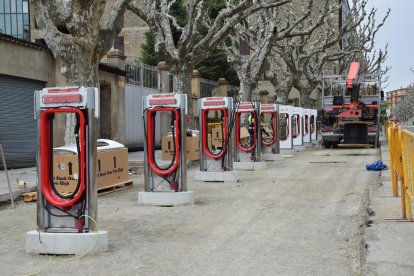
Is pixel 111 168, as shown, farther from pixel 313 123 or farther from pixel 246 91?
pixel 313 123

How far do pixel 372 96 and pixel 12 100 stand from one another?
18274 millimetres

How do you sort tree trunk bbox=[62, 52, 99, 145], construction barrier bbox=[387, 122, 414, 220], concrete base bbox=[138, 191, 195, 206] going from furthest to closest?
1. tree trunk bbox=[62, 52, 99, 145]
2. concrete base bbox=[138, 191, 195, 206]
3. construction barrier bbox=[387, 122, 414, 220]

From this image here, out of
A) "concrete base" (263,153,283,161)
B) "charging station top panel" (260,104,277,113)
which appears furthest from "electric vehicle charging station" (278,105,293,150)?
"concrete base" (263,153,283,161)

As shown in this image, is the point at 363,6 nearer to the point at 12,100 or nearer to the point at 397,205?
the point at 12,100

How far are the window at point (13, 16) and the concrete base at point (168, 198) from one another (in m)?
52.7

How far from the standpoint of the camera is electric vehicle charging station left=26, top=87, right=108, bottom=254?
652cm

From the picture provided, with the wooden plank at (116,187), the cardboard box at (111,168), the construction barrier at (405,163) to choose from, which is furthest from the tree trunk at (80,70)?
the construction barrier at (405,163)

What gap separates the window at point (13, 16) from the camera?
59.2m

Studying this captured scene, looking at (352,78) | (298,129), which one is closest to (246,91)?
(298,129)

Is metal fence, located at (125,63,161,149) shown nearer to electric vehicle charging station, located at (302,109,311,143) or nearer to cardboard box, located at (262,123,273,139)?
cardboard box, located at (262,123,273,139)

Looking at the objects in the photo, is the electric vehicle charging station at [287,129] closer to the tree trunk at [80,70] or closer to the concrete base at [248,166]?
the concrete base at [248,166]

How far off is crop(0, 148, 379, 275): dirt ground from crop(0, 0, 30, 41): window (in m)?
51.2

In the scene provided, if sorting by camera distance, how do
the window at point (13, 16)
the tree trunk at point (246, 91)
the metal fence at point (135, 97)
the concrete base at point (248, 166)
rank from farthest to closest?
the window at point (13, 16), the tree trunk at point (246, 91), the metal fence at point (135, 97), the concrete base at point (248, 166)

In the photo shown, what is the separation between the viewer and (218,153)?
1426 cm
